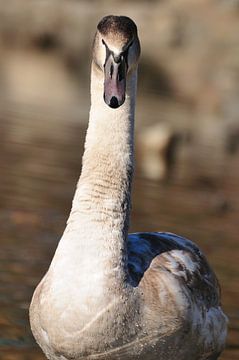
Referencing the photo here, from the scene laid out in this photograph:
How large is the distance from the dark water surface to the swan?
1678 mm

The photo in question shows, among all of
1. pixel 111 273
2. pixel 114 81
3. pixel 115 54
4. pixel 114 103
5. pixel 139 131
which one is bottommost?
pixel 111 273

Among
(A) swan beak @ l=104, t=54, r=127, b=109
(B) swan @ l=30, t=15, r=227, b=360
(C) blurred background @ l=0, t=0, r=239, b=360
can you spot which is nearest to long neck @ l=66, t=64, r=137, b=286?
(B) swan @ l=30, t=15, r=227, b=360

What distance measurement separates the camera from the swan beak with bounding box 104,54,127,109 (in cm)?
596

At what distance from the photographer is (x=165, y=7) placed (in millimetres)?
41812

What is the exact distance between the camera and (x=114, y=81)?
19.8 ft

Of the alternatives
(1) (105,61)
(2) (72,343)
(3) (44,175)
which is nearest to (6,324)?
(2) (72,343)

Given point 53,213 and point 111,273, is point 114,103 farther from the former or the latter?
point 53,213

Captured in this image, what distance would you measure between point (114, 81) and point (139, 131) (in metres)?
19.3

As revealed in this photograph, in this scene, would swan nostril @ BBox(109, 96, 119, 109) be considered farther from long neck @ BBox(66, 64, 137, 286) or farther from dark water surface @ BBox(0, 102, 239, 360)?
dark water surface @ BBox(0, 102, 239, 360)

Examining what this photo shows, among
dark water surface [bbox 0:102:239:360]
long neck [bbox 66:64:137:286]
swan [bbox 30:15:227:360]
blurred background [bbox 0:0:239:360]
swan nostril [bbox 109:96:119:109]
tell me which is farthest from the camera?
blurred background [bbox 0:0:239:360]

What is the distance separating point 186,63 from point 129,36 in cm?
3605

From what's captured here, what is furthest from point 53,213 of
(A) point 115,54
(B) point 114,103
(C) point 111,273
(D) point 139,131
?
(D) point 139,131

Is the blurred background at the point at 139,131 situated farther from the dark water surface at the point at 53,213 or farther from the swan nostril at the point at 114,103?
the swan nostril at the point at 114,103

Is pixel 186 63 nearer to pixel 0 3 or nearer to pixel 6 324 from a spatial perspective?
pixel 0 3
